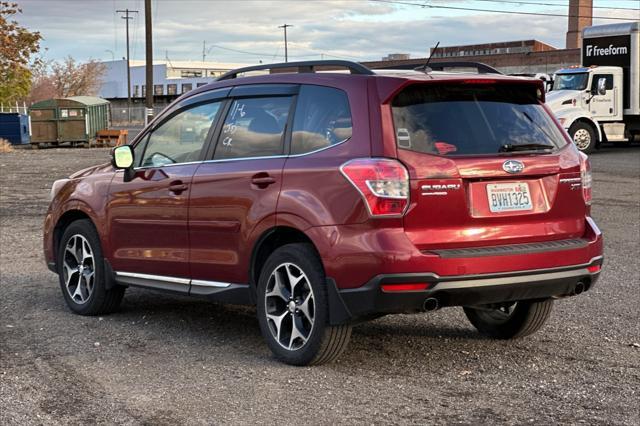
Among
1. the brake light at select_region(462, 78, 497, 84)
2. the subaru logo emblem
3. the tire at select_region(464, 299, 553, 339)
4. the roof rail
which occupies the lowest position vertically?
the tire at select_region(464, 299, 553, 339)

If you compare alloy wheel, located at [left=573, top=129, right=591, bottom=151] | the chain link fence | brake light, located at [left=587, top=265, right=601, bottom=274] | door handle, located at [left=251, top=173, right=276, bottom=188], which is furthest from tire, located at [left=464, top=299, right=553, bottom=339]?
the chain link fence

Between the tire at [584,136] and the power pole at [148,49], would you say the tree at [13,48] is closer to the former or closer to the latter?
the power pole at [148,49]

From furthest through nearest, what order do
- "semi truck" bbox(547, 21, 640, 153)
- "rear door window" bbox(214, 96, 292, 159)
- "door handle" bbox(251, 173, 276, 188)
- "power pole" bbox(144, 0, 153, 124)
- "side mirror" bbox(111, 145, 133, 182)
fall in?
"power pole" bbox(144, 0, 153, 124)
"semi truck" bbox(547, 21, 640, 153)
"side mirror" bbox(111, 145, 133, 182)
"rear door window" bbox(214, 96, 292, 159)
"door handle" bbox(251, 173, 276, 188)

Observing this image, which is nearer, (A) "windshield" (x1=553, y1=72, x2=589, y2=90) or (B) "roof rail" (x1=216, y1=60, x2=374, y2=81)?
(B) "roof rail" (x1=216, y1=60, x2=374, y2=81)

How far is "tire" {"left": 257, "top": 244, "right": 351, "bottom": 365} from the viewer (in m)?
5.60

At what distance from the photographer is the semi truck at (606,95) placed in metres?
29.8

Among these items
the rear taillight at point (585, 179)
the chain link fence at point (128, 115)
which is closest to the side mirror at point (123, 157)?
the rear taillight at point (585, 179)

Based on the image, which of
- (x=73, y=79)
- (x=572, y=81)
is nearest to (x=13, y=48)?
(x=572, y=81)

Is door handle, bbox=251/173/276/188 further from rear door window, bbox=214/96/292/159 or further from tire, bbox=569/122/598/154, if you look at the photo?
tire, bbox=569/122/598/154

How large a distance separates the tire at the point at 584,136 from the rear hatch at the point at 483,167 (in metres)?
24.5

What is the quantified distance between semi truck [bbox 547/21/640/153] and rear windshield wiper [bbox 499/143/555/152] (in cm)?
2421

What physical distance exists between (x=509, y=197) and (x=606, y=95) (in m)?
26.4

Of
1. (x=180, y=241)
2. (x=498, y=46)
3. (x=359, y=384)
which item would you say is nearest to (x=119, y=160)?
(x=180, y=241)

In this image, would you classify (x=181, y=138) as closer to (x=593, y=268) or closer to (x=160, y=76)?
(x=593, y=268)
